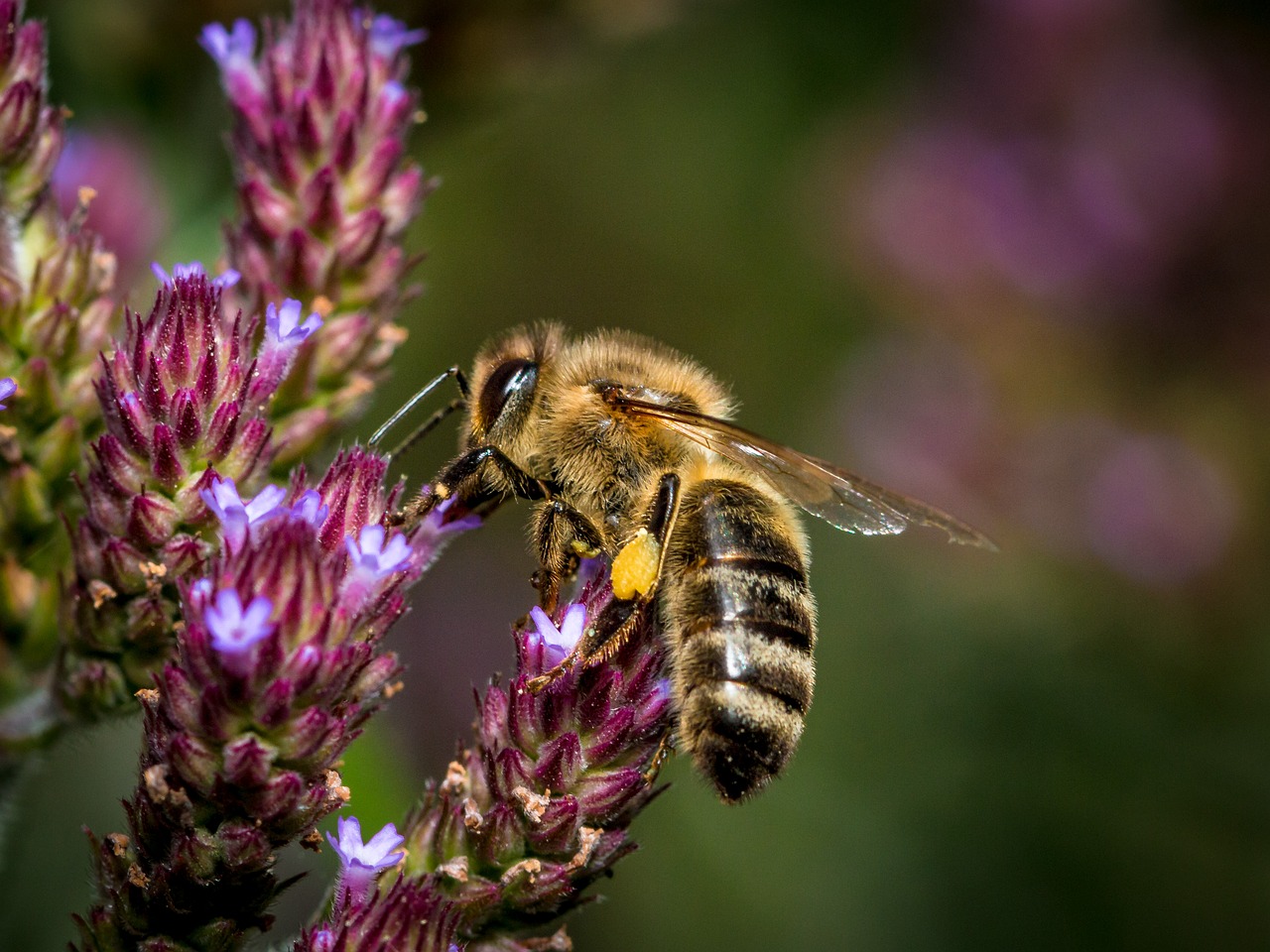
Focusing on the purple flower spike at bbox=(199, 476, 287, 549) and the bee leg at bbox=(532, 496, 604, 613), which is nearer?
the purple flower spike at bbox=(199, 476, 287, 549)

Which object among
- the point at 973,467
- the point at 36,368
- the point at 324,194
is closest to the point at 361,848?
the point at 36,368

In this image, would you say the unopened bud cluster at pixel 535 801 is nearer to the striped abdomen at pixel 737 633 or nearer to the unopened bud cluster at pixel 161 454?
the striped abdomen at pixel 737 633

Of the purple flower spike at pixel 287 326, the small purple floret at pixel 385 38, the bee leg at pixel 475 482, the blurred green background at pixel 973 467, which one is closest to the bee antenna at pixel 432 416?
the bee leg at pixel 475 482

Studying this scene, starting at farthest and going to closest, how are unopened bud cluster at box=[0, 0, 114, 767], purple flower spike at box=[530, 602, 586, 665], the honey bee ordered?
1. unopened bud cluster at box=[0, 0, 114, 767]
2. the honey bee
3. purple flower spike at box=[530, 602, 586, 665]

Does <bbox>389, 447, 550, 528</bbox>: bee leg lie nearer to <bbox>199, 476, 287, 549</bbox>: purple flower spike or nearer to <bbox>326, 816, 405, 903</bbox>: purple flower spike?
<bbox>199, 476, 287, 549</bbox>: purple flower spike

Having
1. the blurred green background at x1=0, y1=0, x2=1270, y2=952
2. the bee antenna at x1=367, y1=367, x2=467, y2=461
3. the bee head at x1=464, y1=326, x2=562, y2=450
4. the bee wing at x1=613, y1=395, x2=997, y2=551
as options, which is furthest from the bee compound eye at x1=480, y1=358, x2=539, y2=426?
the blurred green background at x1=0, y1=0, x2=1270, y2=952
